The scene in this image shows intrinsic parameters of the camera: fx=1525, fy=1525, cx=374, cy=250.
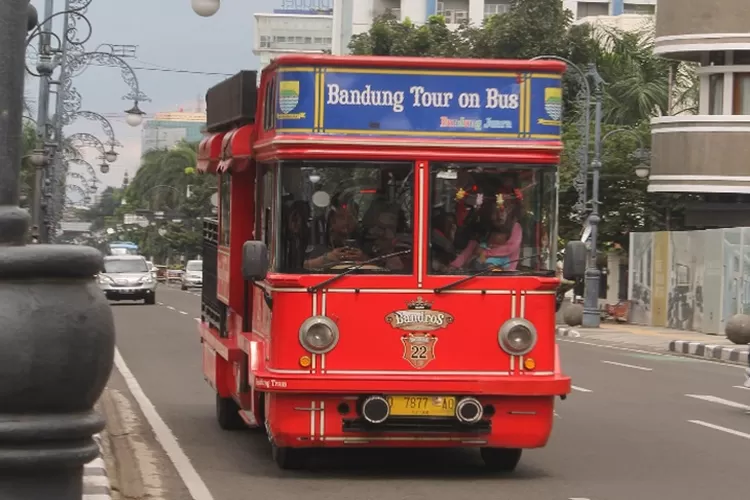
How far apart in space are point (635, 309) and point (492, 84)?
31832 millimetres

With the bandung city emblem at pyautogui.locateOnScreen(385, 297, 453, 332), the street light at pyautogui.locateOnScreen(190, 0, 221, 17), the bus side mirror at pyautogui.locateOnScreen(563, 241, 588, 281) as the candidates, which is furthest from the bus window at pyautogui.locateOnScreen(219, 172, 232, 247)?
the street light at pyautogui.locateOnScreen(190, 0, 221, 17)

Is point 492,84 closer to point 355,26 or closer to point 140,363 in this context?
point 140,363

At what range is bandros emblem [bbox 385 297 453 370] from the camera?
34.1 ft

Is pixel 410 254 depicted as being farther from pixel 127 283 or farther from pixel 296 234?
pixel 127 283

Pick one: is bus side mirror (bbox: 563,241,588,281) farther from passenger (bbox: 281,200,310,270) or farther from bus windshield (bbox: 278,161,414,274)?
passenger (bbox: 281,200,310,270)

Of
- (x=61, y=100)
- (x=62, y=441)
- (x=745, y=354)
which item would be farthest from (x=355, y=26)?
(x=62, y=441)

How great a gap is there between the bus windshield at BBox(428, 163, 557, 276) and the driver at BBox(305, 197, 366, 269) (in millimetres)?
561

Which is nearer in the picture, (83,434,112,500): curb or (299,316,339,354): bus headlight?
(83,434,112,500): curb

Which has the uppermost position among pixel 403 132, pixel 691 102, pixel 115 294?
pixel 691 102

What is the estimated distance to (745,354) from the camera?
89.4ft

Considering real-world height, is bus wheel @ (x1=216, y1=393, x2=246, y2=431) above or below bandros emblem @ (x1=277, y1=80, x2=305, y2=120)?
below

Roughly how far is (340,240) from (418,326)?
0.79 m

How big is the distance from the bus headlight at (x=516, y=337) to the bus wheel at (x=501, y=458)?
99 cm

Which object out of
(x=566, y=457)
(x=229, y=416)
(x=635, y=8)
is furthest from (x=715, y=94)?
(x=635, y=8)
